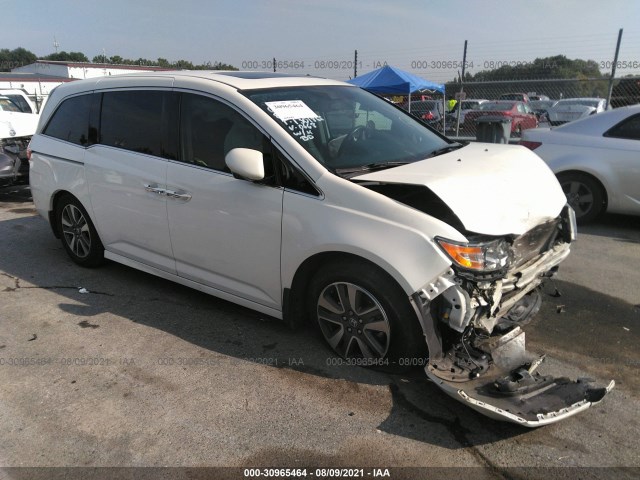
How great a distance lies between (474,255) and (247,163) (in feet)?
4.89

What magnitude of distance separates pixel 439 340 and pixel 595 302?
2208 mm

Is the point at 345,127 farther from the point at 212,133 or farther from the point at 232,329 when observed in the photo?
the point at 232,329

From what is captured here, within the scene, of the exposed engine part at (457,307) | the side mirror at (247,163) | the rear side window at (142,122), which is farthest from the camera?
the rear side window at (142,122)

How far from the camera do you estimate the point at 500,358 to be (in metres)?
2.99

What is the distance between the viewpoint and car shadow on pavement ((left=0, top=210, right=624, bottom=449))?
2.77m

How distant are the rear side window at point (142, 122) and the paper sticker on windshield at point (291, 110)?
2.87 feet

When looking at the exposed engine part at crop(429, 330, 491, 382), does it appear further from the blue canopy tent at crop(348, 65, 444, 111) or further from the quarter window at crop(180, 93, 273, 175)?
the blue canopy tent at crop(348, 65, 444, 111)

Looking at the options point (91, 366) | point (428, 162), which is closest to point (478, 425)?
point (428, 162)

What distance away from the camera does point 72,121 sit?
480cm

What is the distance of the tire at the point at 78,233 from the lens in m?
4.81

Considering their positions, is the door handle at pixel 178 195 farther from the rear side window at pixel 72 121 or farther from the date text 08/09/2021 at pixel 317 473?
the date text 08/09/2021 at pixel 317 473

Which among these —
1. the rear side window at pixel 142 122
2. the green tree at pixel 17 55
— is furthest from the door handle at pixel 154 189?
the green tree at pixel 17 55

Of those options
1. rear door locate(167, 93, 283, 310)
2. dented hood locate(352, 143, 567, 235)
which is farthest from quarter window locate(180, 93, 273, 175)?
dented hood locate(352, 143, 567, 235)

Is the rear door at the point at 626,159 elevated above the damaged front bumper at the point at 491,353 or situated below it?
above
